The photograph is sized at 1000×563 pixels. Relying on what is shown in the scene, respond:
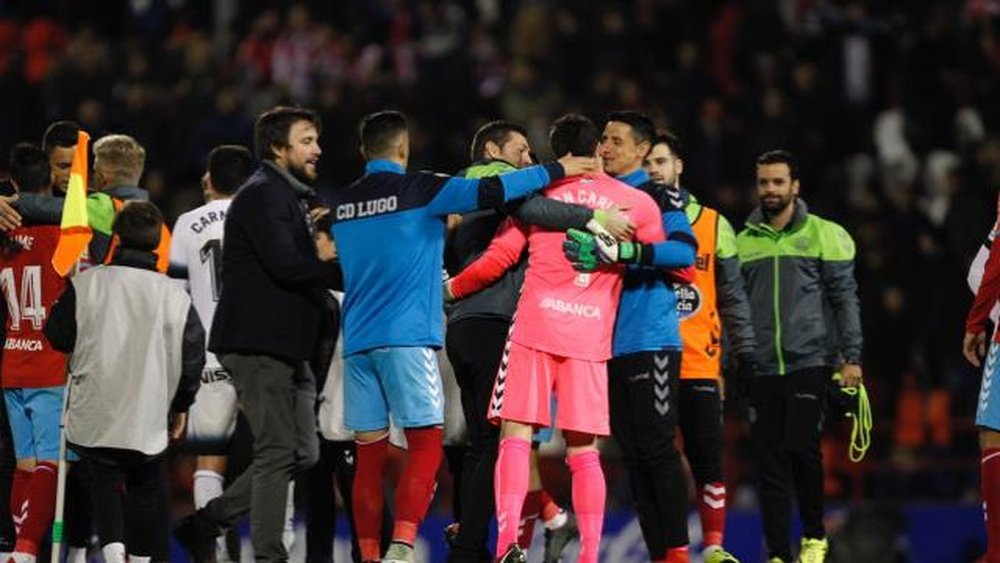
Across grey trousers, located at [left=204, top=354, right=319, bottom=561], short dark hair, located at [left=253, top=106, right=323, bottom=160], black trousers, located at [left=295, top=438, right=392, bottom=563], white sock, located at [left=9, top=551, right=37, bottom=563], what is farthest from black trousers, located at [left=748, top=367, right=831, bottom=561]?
white sock, located at [left=9, top=551, right=37, bottom=563]

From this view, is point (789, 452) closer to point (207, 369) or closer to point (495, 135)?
point (495, 135)

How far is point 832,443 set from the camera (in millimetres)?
19000

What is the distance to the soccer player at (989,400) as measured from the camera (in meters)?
11.2

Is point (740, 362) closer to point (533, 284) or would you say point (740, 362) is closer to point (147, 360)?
point (533, 284)

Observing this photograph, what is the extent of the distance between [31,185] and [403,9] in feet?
42.2

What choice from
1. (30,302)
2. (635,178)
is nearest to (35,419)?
(30,302)

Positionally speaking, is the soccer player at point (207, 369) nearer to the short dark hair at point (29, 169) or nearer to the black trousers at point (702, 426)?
the short dark hair at point (29, 169)

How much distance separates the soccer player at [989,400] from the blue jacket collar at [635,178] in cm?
200

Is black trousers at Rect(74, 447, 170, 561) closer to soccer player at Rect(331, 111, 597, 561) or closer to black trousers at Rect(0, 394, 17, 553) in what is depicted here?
black trousers at Rect(0, 394, 17, 553)

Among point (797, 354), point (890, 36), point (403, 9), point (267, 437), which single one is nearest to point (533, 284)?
point (267, 437)

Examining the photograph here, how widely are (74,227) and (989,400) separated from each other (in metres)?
5.20

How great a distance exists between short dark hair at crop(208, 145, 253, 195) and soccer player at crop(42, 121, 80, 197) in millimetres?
891

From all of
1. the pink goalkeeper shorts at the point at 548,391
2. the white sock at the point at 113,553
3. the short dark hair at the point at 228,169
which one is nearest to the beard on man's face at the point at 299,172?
the pink goalkeeper shorts at the point at 548,391

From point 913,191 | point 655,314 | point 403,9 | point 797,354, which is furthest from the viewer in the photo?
point 403,9
